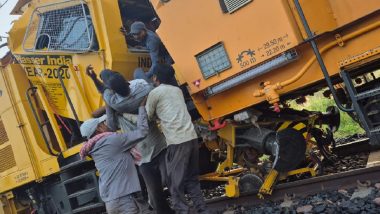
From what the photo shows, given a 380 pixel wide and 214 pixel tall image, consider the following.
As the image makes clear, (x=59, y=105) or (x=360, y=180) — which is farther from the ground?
(x=59, y=105)

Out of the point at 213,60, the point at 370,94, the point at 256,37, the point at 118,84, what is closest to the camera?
the point at 370,94

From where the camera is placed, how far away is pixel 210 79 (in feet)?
14.1

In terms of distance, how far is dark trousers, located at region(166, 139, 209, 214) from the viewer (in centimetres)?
389

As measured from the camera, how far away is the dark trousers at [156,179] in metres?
4.43

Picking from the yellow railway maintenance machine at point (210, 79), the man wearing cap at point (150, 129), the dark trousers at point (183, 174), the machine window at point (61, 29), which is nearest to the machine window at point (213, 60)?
the yellow railway maintenance machine at point (210, 79)

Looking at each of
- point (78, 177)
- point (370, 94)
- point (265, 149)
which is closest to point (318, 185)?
point (265, 149)

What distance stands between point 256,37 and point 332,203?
5.50ft

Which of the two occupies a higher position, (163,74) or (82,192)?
(163,74)

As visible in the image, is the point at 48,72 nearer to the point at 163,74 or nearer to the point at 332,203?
the point at 163,74

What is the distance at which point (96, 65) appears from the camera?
17.0ft

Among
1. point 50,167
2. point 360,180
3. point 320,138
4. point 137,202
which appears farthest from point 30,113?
point 360,180

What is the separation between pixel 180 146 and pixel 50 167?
277 centimetres

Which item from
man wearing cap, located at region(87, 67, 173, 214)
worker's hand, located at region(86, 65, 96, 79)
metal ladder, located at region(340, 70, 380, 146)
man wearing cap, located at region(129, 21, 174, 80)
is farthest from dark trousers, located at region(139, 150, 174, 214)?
metal ladder, located at region(340, 70, 380, 146)

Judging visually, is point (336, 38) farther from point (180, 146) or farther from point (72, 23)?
point (72, 23)
